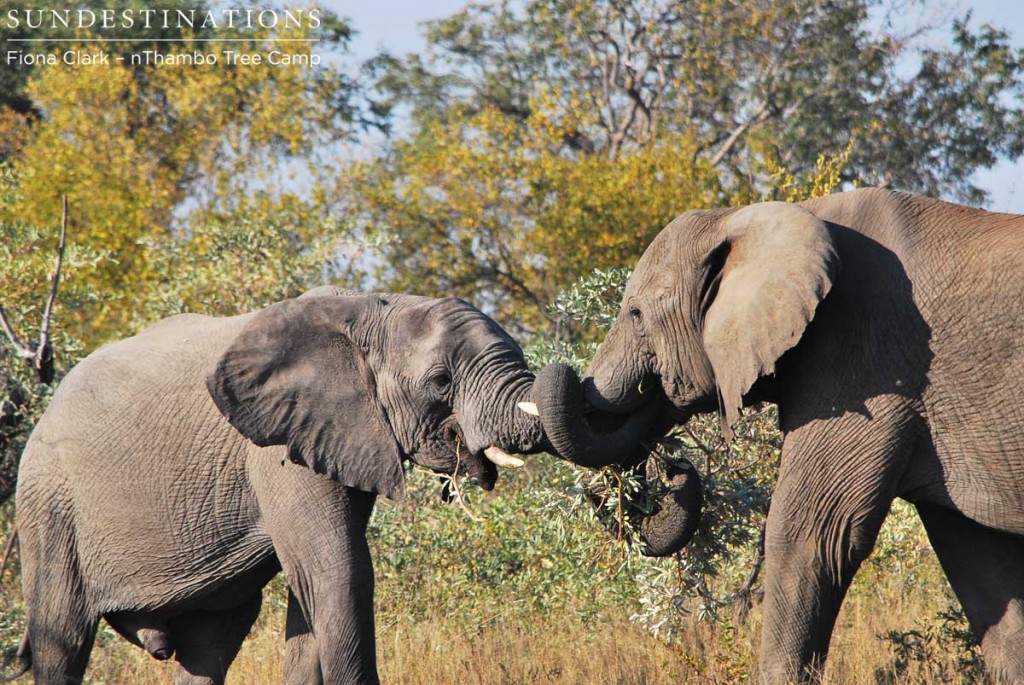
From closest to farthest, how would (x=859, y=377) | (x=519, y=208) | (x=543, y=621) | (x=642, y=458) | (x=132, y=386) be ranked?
(x=859, y=377), (x=642, y=458), (x=132, y=386), (x=543, y=621), (x=519, y=208)

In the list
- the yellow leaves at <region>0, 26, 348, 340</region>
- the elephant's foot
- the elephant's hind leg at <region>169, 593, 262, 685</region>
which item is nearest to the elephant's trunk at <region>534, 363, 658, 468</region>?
the elephant's hind leg at <region>169, 593, 262, 685</region>

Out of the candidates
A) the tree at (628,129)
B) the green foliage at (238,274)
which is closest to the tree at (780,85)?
the tree at (628,129)

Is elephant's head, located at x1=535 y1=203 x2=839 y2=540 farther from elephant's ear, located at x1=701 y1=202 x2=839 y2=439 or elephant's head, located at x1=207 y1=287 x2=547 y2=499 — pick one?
elephant's head, located at x1=207 y1=287 x2=547 y2=499

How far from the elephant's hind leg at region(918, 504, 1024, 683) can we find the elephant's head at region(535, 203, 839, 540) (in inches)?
38.7

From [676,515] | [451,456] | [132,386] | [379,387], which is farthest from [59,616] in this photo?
[676,515]

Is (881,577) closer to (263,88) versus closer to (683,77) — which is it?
(263,88)

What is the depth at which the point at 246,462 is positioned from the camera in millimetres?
5895

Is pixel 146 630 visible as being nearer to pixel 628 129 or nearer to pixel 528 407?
pixel 528 407

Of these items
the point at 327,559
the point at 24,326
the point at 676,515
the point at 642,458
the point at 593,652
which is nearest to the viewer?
the point at 327,559

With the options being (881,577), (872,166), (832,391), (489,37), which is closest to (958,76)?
(872,166)

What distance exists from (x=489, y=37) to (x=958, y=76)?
724 cm

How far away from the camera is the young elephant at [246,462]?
546 cm

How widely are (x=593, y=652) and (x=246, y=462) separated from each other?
2.02 m

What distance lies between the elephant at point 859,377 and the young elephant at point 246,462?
0.46 metres
